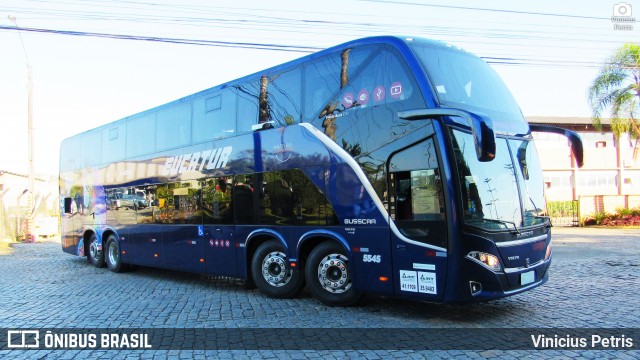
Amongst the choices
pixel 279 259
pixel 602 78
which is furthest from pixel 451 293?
pixel 602 78

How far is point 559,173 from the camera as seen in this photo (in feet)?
116

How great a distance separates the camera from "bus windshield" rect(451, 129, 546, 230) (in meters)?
6.53

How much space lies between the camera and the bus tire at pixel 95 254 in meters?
14.5

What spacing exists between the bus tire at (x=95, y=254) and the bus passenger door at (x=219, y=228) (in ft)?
19.0

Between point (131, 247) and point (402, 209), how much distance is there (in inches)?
337

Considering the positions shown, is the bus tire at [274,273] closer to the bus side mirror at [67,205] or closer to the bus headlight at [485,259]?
the bus headlight at [485,259]

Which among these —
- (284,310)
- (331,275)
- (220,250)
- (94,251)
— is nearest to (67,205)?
(94,251)

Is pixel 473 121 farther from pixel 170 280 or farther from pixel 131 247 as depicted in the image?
pixel 131 247

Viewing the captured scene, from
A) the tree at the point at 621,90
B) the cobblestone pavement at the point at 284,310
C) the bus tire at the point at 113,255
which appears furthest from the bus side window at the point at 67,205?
the tree at the point at 621,90

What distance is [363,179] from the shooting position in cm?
746

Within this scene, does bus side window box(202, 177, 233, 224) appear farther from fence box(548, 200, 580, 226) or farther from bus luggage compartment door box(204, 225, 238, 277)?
fence box(548, 200, 580, 226)

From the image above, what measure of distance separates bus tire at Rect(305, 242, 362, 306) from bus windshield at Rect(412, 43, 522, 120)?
287cm

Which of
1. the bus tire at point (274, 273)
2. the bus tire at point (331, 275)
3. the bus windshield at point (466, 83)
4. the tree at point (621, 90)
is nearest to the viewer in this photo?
the bus windshield at point (466, 83)

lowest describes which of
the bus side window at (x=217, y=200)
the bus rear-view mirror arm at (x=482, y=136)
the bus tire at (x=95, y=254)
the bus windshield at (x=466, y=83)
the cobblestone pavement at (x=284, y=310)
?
the cobblestone pavement at (x=284, y=310)
